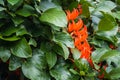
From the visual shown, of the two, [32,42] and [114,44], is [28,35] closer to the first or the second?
[32,42]

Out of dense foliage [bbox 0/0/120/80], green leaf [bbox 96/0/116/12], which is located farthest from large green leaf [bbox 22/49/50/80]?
green leaf [bbox 96/0/116/12]

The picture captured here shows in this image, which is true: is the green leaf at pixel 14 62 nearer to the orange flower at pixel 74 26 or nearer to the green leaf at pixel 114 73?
the orange flower at pixel 74 26

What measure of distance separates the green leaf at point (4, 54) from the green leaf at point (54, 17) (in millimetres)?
251

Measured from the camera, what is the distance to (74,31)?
1.79 m

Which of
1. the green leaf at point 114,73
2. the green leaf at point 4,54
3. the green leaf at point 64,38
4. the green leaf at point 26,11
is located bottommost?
the green leaf at point 114,73

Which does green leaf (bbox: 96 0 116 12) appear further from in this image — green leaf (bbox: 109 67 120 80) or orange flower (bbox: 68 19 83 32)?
green leaf (bbox: 109 67 120 80)

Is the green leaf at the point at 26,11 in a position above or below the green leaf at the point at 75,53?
above

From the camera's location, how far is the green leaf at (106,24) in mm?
1847

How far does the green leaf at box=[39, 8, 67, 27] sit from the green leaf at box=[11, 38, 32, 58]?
0.16m

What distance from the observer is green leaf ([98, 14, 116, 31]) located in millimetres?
1847

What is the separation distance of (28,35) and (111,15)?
58 cm

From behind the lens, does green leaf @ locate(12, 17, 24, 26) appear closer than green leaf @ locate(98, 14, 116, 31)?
Yes

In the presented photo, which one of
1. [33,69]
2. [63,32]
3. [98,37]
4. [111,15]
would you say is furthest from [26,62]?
[111,15]

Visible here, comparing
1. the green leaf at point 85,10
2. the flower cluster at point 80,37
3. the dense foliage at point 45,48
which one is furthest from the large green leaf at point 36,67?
the green leaf at point 85,10
